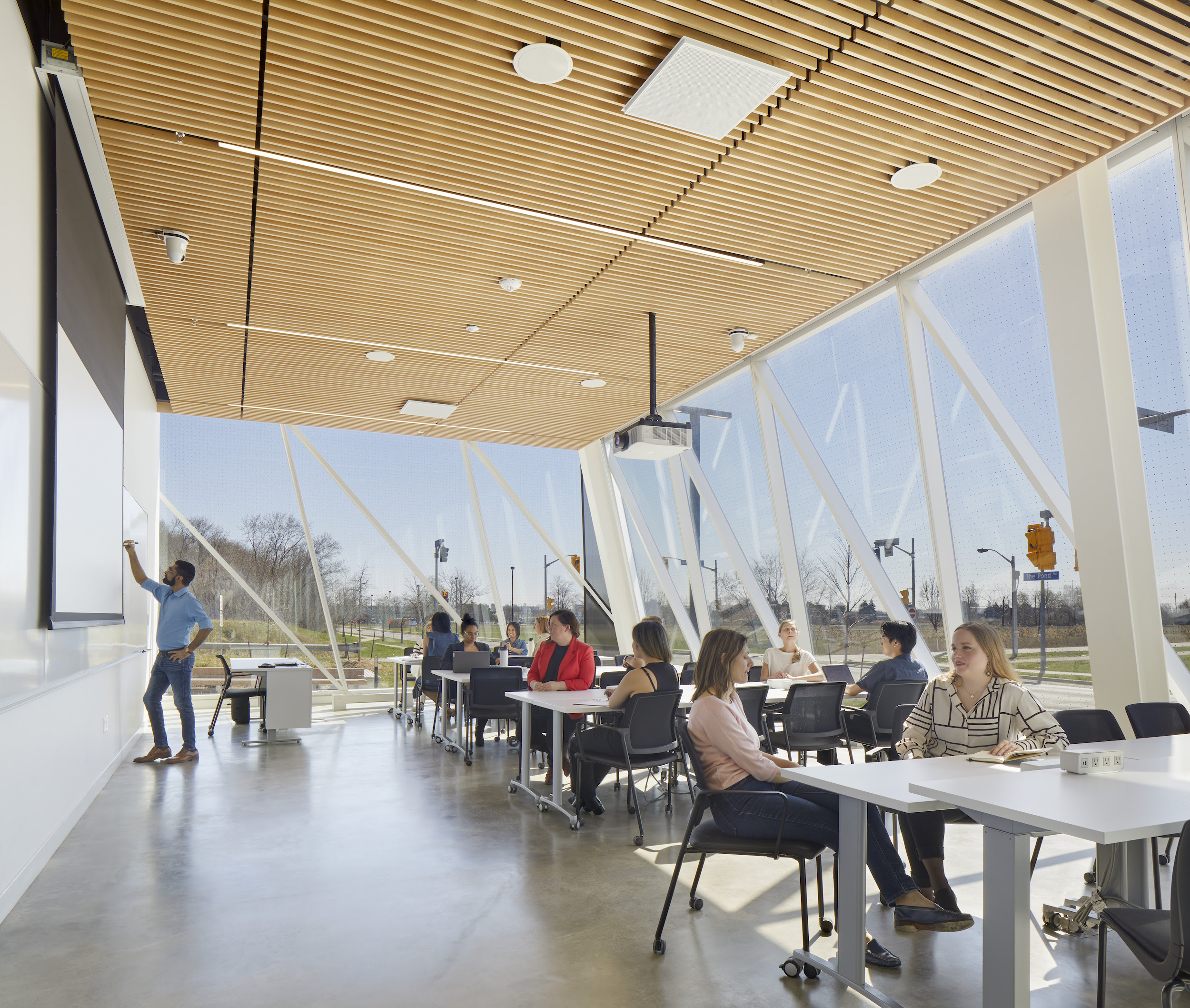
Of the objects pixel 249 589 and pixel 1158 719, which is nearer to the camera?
pixel 1158 719

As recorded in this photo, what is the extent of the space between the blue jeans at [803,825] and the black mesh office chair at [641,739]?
1.63m

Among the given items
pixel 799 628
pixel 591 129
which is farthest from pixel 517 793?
pixel 591 129

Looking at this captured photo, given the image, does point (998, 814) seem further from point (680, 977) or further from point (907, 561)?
point (907, 561)

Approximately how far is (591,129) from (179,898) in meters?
4.41

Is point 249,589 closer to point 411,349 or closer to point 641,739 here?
point 411,349

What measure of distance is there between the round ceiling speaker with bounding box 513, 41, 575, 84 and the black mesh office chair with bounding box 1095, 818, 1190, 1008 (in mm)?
3752

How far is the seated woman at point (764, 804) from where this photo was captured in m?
3.24

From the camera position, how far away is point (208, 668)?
1148 cm

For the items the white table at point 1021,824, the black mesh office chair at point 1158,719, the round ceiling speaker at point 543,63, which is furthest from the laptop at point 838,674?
the round ceiling speaker at point 543,63

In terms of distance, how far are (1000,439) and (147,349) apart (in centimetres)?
838

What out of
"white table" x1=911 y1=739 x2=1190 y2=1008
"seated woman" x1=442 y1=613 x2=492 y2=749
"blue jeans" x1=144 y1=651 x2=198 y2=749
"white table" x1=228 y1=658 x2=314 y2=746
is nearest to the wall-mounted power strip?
"white table" x1=911 y1=739 x2=1190 y2=1008

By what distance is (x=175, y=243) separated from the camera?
5609 millimetres

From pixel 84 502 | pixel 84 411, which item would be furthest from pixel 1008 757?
pixel 84 411

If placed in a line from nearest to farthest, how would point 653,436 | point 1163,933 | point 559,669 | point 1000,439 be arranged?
point 1163,933
point 1000,439
point 559,669
point 653,436
